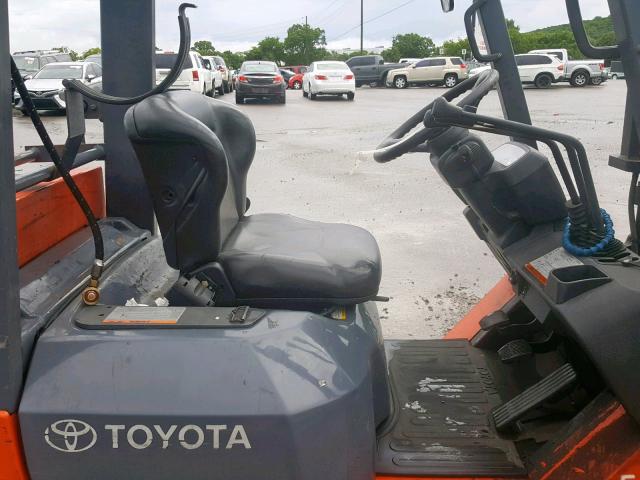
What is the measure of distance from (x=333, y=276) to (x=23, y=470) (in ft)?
3.05

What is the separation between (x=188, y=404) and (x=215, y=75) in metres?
25.6

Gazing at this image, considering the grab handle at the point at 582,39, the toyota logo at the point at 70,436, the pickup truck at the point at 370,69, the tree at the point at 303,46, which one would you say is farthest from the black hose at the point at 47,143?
the tree at the point at 303,46

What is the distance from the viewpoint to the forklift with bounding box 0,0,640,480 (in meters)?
1.61

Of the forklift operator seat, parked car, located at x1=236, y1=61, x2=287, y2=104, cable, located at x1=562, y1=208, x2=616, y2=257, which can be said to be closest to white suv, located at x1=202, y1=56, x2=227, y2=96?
parked car, located at x1=236, y1=61, x2=287, y2=104

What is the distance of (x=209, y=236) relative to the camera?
6.39 ft

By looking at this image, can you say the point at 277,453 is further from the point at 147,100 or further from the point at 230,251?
the point at 147,100

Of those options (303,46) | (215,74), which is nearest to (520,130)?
(215,74)

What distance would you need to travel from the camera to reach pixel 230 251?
204cm

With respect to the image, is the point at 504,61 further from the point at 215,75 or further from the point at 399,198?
the point at 215,75

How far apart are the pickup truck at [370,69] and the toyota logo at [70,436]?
107 feet

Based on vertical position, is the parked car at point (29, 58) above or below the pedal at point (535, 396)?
above

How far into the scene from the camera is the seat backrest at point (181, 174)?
183cm

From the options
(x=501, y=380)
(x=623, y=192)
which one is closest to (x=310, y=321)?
(x=501, y=380)

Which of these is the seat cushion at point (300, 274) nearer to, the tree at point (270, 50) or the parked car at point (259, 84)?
the parked car at point (259, 84)
